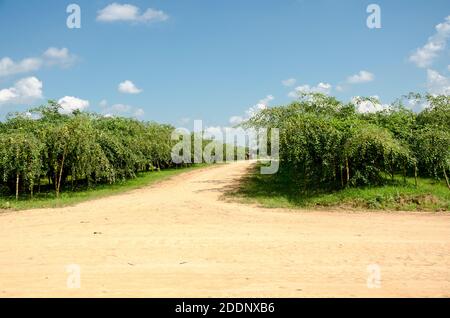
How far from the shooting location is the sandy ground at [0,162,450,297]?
6148mm

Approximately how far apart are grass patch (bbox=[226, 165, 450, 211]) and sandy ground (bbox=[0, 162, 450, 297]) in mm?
883

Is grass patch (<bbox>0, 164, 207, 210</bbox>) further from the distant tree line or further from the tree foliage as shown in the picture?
the tree foliage

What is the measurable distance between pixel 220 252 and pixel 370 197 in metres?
7.45

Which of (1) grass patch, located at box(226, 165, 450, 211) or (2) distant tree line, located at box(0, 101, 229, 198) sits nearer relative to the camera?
(1) grass patch, located at box(226, 165, 450, 211)

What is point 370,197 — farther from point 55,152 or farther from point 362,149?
point 55,152

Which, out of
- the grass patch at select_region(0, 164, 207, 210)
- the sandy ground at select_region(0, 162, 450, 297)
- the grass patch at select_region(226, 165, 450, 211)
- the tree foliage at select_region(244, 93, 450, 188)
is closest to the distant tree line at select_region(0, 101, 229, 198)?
the grass patch at select_region(0, 164, 207, 210)

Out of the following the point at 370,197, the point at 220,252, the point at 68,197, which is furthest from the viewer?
the point at 68,197

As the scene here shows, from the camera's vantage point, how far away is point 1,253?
27.0 ft

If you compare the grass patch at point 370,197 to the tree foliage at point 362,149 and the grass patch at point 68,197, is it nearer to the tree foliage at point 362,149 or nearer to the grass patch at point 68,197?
the tree foliage at point 362,149

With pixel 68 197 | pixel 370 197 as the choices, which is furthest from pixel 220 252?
pixel 68 197

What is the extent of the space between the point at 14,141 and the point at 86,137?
2730 mm

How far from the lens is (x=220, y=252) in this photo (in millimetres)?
8125

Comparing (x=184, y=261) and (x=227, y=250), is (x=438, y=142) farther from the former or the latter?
(x=184, y=261)

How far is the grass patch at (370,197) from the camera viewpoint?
13312mm
